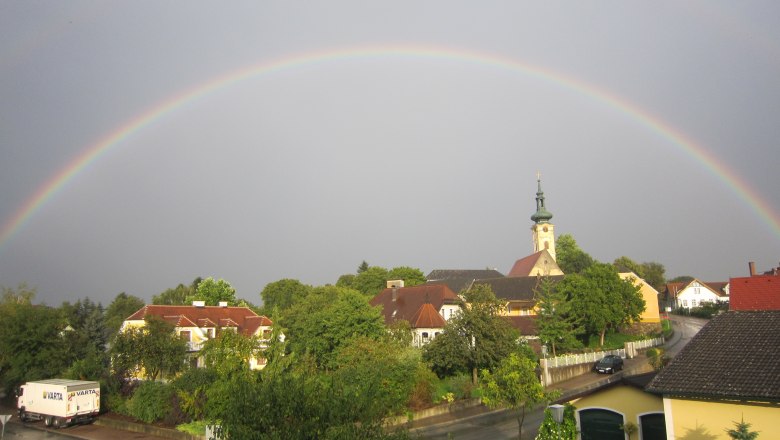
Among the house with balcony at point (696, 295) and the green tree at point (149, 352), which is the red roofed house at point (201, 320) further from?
the house with balcony at point (696, 295)

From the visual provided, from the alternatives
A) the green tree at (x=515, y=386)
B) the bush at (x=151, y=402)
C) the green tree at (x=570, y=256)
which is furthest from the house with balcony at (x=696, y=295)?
the bush at (x=151, y=402)

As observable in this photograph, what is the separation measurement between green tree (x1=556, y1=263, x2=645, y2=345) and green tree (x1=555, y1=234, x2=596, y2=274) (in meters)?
48.8

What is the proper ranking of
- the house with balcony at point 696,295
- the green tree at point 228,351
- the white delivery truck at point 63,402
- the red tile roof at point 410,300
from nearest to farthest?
the green tree at point 228,351 → the white delivery truck at point 63,402 → the red tile roof at point 410,300 → the house with balcony at point 696,295

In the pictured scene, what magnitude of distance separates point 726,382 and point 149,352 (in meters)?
32.7

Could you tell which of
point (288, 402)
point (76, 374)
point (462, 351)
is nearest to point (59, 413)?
point (76, 374)

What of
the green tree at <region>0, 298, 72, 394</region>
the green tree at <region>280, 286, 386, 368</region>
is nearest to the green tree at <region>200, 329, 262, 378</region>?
the green tree at <region>280, 286, 386, 368</region>

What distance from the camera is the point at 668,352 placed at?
48.8 metres

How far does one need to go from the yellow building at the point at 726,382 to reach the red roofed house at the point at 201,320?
34.3m

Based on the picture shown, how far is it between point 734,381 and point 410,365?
18.8 m

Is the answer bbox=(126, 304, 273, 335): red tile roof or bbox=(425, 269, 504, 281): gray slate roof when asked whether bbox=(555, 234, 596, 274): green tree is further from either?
bbox=(126, 304, 273, 335): red tile roof

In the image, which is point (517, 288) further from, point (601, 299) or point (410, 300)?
point (601, 299)

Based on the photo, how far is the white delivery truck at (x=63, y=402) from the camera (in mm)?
31984

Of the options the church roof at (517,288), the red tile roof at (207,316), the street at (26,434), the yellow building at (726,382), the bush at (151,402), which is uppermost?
the church roof at (517,288)

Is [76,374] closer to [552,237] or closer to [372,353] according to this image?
[372,353]
